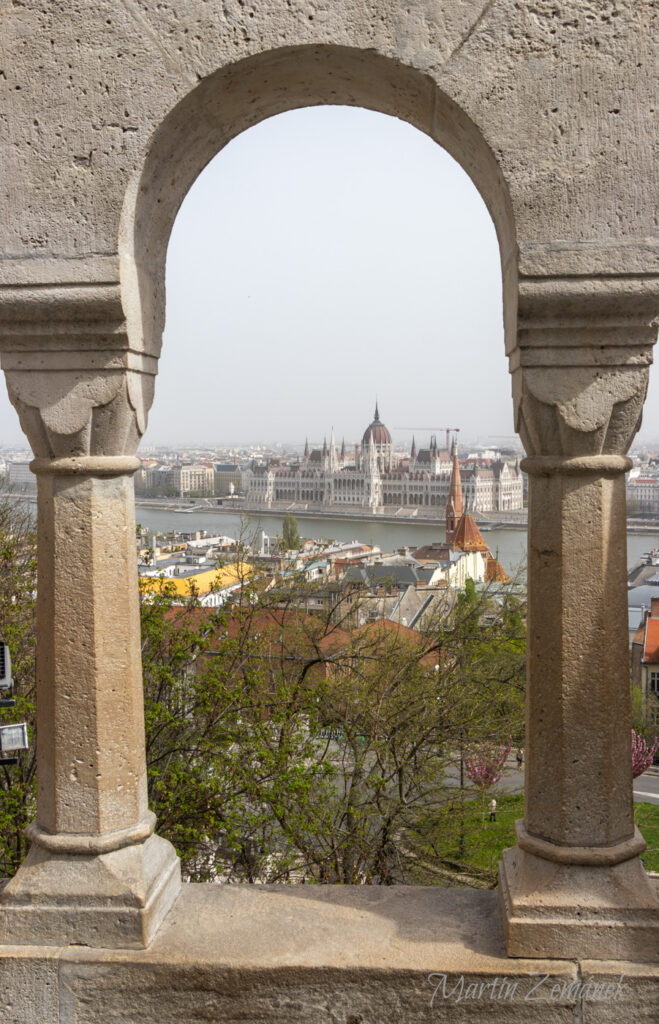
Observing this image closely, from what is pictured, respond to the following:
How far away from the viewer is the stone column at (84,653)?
2.11 m

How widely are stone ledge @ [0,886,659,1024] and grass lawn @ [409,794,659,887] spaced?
506 cm

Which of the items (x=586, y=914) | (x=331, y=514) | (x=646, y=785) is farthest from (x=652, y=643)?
(x=331, y=514)

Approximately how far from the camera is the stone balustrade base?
201 cm

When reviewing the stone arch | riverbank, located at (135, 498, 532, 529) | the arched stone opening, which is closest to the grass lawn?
the arched stone opening

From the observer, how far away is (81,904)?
2.13 m

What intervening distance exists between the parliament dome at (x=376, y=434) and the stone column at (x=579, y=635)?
73809 mm

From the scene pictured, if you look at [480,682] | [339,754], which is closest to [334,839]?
[339,754]

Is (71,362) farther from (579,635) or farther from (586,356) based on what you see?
(579,635)

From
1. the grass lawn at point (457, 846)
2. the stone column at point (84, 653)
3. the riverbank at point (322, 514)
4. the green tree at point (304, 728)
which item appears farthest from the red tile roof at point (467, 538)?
the riverbank at point (322, 514)

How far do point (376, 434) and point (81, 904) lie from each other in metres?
76.6

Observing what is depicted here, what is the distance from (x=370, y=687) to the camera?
26.0 ft

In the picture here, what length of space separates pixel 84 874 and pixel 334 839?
16.0ft

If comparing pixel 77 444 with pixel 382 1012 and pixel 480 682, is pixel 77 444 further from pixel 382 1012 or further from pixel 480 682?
pixel 480 682

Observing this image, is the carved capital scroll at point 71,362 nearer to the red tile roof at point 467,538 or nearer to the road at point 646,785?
the road at point 646,785
